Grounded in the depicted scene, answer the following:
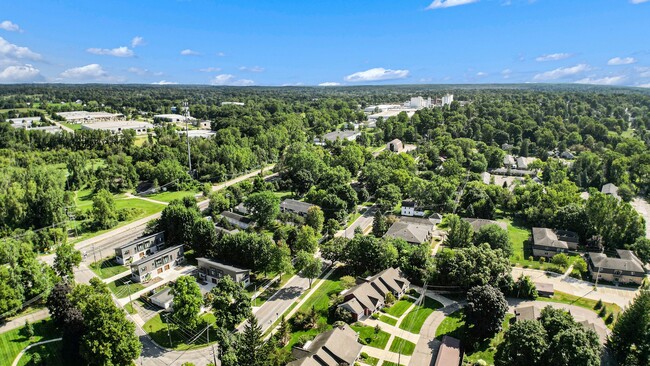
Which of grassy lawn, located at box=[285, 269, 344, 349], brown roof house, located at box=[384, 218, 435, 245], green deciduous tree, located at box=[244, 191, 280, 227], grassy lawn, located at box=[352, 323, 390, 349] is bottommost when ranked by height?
grassy lawn, located at box=[352, 323, 390, 349]

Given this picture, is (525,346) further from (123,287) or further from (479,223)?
(123,287)

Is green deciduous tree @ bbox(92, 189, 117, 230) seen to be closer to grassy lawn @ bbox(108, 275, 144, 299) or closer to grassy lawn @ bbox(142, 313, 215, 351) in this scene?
grassy lawn @ bbox(108, 275, 144, 299)

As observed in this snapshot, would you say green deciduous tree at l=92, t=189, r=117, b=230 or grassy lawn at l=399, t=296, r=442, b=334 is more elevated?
green deciduous tree at l=92, t=189, r=117, b=230

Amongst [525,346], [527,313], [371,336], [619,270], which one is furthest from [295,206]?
[619,270]

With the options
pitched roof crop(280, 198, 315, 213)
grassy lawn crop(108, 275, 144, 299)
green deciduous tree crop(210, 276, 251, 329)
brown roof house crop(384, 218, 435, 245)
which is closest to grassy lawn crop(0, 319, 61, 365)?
grassy lawn crop(108, 275, 144, 299)

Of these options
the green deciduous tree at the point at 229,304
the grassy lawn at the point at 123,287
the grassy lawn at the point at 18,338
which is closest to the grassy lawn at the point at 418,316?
the green deciduous tree at the point at 229,304

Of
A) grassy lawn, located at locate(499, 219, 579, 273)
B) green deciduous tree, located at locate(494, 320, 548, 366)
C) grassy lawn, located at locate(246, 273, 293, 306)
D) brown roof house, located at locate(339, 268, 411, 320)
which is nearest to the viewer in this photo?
green deciduous tree, located at locate(494, 320, 548, 366)

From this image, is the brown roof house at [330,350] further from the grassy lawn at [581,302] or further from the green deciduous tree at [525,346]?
the grassy lawn at [581,302]
